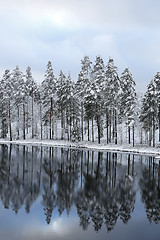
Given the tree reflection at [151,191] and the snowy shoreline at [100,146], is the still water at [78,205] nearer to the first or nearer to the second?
the tree reflection at [151,191]

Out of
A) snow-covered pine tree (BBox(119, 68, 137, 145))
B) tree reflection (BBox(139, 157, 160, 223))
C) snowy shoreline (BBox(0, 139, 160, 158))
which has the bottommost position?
snowy shoreline (BBox(0, 139, 160, 158))

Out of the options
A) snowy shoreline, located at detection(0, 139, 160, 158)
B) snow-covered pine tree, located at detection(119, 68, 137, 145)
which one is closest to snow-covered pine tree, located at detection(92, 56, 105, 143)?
snowy shoreline, located at detection(0, 139, 160, 158)

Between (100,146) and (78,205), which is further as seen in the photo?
(100,146)

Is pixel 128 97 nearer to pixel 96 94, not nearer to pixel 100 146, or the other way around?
pixel 96 94

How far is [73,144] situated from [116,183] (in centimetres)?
2799

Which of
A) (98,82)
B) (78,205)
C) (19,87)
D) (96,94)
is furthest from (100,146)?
(78,205)

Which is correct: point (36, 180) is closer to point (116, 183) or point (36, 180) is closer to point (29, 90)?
point (116, 183)

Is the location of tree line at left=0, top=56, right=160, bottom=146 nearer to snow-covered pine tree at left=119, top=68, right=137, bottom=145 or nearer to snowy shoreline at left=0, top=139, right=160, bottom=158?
snow-covered pine tree at left=119, top=68, right=137, bottom=145

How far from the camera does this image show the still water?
9570mm

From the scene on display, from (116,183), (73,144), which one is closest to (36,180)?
(116,183)

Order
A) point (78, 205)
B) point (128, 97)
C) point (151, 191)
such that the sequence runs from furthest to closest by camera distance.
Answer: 1. point (128, 97)
2. point (151, 191)
3. point (78, 205)

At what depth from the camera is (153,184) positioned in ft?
57.7

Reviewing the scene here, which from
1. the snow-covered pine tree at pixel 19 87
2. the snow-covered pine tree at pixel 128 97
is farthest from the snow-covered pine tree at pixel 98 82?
the snow-covered pine tree at pixel 19 87

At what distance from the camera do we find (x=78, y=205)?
12.5 meters
